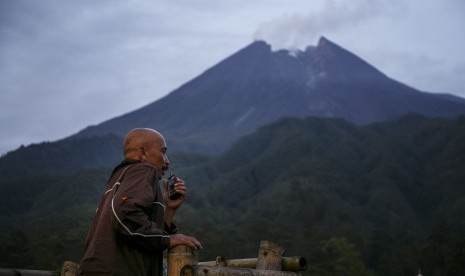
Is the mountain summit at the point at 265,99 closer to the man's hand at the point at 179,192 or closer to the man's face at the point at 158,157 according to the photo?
the man's hand at the point at 179,192

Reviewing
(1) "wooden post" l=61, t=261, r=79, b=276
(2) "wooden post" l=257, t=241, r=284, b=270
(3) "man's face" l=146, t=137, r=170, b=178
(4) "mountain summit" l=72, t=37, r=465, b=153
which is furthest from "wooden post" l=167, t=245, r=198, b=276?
(4) "mountain summit" l=72, t=37, r=465, b=153

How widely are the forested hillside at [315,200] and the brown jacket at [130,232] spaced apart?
29447 mm

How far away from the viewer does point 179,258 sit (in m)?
2.93

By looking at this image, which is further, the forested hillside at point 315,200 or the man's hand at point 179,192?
the forested hillside at point 315,200

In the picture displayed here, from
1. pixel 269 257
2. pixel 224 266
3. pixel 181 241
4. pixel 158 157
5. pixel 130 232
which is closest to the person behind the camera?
pixel 130 232

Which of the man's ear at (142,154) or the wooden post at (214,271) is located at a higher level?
the man's ear at (142,154)

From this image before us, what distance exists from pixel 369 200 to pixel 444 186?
10251 millimetres

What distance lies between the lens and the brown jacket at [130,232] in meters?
2.79

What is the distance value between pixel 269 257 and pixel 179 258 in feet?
2.86

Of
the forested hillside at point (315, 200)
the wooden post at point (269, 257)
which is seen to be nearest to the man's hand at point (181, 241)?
the wooden post at point (269, 257)

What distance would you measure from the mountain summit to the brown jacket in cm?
12791

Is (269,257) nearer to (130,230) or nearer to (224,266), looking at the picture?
(224,266)

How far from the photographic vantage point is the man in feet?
9.16

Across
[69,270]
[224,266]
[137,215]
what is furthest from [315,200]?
[137,215]
